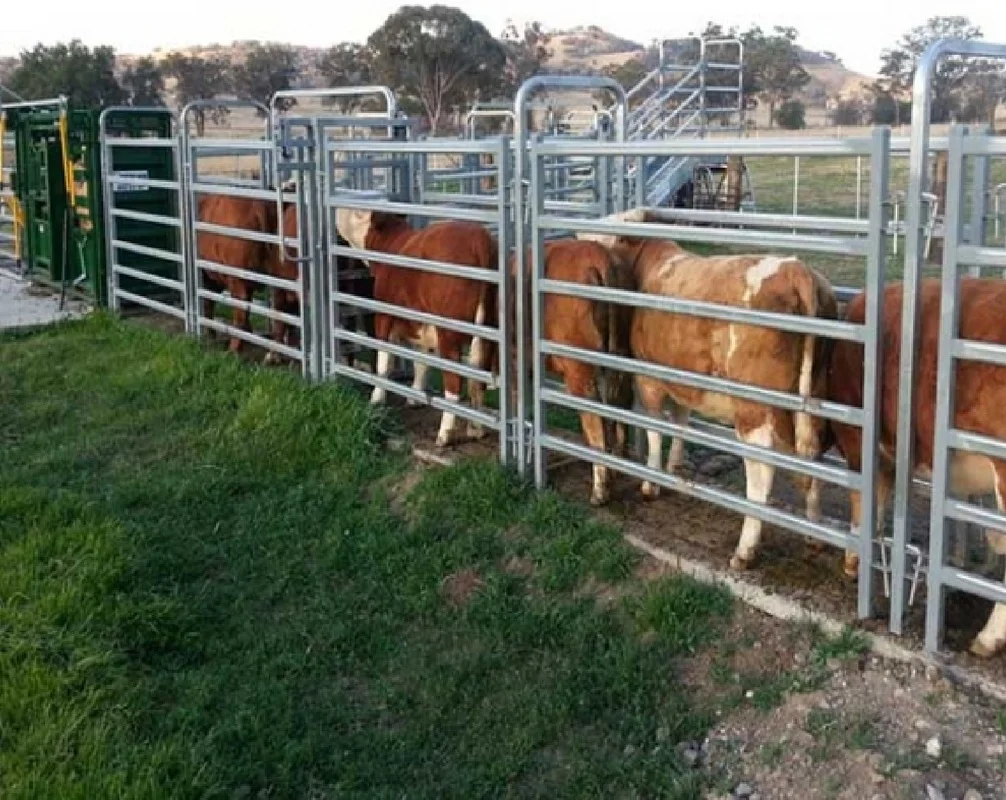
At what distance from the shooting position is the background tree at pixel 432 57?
181 feet

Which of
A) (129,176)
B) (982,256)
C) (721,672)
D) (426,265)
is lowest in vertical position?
(721,672)

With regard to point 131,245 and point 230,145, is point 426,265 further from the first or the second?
point 131,245

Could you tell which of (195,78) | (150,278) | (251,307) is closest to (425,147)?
(251,307)

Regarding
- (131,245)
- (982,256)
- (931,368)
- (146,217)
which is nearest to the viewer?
(982,256)

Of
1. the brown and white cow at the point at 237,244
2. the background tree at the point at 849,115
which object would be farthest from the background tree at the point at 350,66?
the brown and white cow at the point at 237,244

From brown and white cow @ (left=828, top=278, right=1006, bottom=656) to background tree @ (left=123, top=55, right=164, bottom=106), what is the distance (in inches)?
2340

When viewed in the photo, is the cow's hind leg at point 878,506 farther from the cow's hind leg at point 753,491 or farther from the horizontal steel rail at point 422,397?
the horizontal steel rail at point 422,397

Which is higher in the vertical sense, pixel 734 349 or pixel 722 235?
pixel 722 235

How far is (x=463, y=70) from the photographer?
56000 mm

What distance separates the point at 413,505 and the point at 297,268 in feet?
Answer: 8.80

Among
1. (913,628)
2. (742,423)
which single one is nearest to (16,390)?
(742,423)

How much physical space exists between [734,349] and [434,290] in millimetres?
2399

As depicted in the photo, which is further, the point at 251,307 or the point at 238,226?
the point at 238,226

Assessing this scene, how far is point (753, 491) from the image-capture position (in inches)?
204
